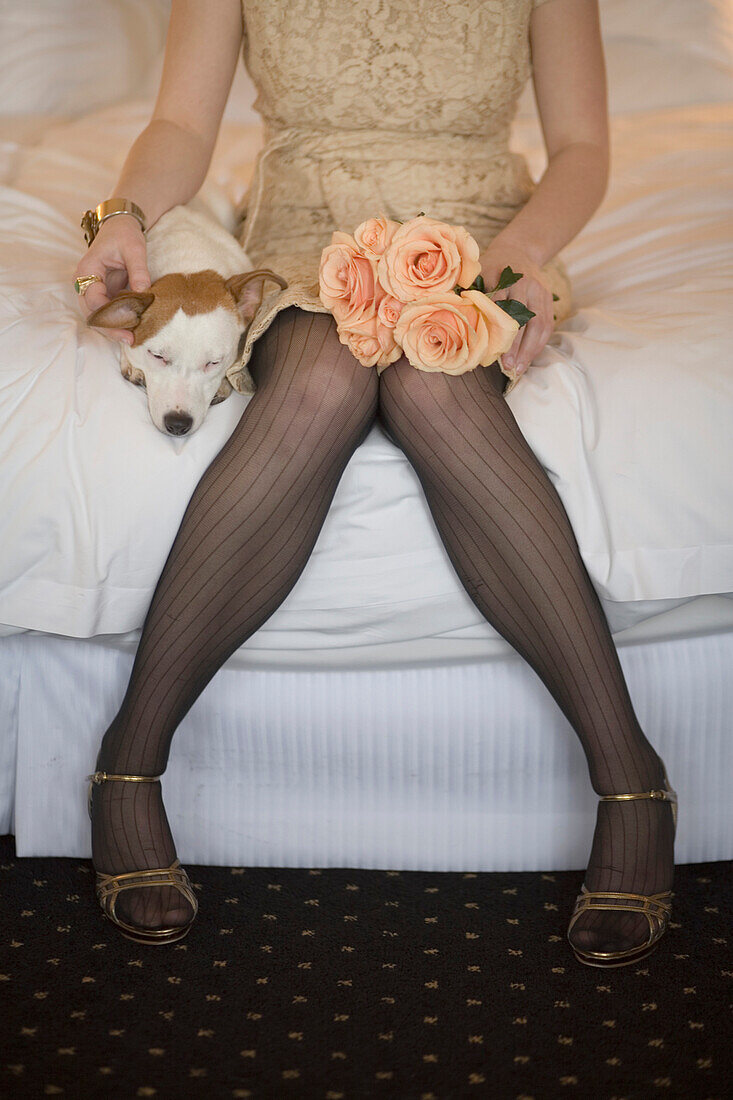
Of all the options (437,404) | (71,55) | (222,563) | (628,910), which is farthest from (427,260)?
(71,55)

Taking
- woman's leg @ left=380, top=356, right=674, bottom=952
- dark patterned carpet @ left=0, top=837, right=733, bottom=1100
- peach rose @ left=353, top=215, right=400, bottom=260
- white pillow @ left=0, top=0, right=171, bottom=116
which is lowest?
dark patterned carpet @ left=0, top=837, right=733, bottom=1100

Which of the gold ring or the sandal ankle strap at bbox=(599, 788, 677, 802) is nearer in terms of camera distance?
the sandal ankle strap at bbox=(599, 788, 677, 802)

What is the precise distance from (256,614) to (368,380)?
0.31m

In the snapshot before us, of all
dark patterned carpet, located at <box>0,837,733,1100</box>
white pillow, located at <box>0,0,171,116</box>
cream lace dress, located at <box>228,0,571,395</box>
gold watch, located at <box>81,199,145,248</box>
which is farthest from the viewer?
white pillow, located at <box>0,0,171,116</box>

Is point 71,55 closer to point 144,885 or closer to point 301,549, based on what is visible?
point 301,549

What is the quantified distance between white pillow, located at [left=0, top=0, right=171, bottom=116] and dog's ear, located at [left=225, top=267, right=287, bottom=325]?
1.17 metres

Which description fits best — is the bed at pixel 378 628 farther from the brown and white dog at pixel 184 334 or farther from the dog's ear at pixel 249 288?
the dog's ear at pixel 249 288

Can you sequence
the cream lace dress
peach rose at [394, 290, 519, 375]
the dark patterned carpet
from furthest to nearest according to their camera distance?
the cream lace dress < peach rose at [394, 290, 519, 375] < the dark patterned carpet

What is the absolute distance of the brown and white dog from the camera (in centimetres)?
123

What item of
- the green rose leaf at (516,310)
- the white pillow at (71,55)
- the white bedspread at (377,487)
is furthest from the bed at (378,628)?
the white pillow at (71,55)

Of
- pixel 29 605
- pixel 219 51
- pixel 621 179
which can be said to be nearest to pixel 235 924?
pixel 29 605

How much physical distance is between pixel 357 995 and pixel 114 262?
0.94m

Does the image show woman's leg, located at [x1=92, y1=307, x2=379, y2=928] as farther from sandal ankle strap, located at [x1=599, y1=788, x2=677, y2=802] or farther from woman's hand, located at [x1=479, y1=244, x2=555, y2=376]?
sandal ankle strap, located at [x1=599, y1=788, x2=677, y2=802]

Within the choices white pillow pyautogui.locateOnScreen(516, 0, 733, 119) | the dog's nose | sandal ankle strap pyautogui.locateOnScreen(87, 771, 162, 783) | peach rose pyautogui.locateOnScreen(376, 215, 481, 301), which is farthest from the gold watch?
white pillow pyautogui.locateOnScreen(516, 0, 733, 119)
